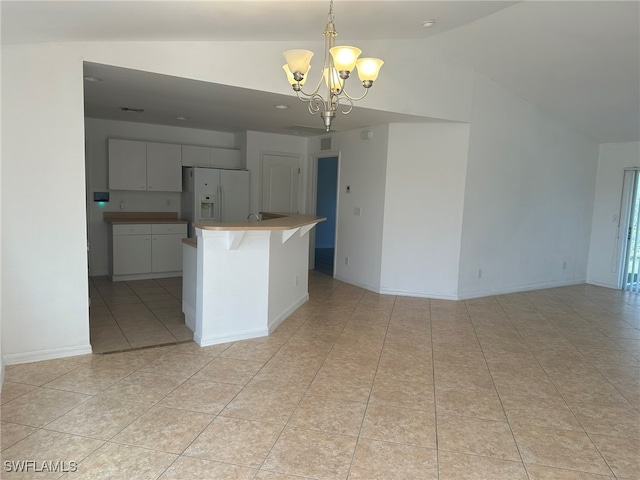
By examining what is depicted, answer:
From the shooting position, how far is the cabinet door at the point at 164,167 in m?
6.22

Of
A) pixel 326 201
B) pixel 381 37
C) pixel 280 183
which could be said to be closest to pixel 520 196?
pixel 381 37

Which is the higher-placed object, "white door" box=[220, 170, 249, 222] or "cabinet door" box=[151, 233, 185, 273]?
"white door" box=[220, 170, 249, 222]

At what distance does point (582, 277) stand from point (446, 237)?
330 cm

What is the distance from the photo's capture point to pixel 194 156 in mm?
6574

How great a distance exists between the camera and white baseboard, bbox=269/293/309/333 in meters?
4.08

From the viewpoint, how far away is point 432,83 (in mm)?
4879

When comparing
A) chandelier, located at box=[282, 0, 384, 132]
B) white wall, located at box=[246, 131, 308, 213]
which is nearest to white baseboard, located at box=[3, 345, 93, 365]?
chandelier, located at box=[282, 0, 384, 132]

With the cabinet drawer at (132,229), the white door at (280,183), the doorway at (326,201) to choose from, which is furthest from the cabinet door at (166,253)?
the doorway at (326,201)

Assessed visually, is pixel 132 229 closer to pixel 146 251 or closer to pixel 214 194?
pixel 146 251

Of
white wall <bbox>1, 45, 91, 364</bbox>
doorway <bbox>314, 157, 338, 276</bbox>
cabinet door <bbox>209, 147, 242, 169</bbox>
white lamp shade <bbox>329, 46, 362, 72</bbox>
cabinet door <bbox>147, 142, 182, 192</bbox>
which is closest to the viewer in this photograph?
white lamp shade <bbox>329, 46, 362, 72</bbox>

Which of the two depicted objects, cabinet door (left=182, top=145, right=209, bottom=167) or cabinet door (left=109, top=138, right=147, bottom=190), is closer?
cabinet door (left=109, top=138, right=147, bottom=190)

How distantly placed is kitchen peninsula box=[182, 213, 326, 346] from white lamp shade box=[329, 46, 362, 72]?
1508 mm

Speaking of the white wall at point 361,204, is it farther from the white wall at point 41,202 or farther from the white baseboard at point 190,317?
the white wall at point 41,202

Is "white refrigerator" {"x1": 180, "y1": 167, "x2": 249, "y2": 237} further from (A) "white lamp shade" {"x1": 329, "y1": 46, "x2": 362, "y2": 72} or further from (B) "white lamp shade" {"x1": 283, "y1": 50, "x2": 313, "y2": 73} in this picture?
(A) "white lamp shade" {"x1": 329, "y1": 46, "x2": 362, "y2": 72}
